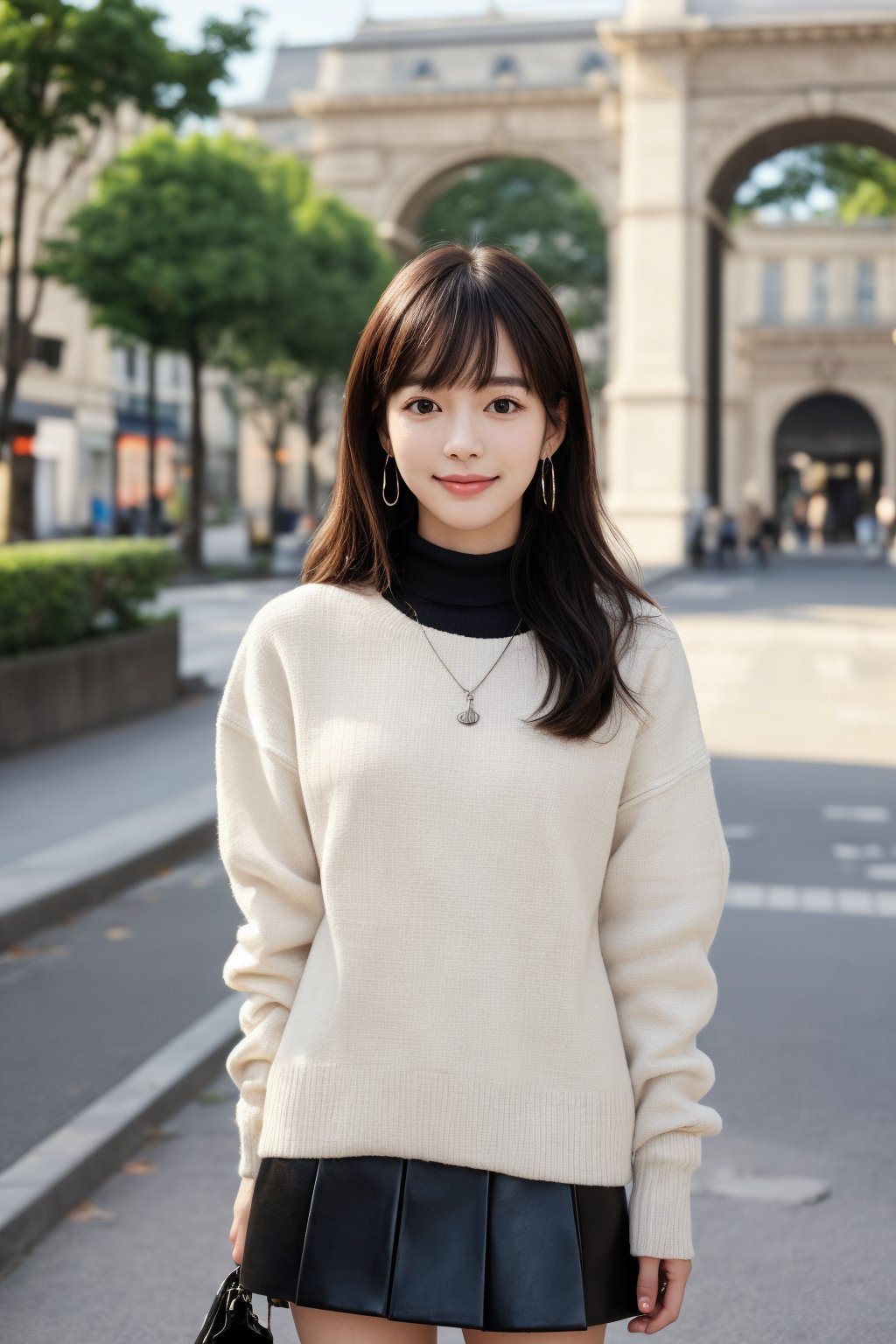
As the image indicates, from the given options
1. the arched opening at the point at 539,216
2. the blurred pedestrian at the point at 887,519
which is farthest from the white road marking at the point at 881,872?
the arched opening at the point at 539,216

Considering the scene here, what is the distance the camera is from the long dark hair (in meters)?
2.38

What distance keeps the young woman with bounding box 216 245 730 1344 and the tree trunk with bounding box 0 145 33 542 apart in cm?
1764

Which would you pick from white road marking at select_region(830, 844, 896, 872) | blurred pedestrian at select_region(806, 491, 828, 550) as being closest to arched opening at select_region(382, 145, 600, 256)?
blurred pedestrian at select_region(806, 491, 828, 550)

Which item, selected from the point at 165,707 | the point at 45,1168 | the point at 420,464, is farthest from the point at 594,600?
the point at 165,707

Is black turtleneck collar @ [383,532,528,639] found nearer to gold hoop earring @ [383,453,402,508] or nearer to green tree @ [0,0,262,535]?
gold hoop earring @ [383,453,402,508]

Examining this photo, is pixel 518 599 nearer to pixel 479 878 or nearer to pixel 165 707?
pixel 479 878

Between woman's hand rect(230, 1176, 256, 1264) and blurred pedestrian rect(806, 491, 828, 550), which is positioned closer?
woman's hand rect(230, 1176, 256, 1264)

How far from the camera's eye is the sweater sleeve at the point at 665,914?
2.37 metres

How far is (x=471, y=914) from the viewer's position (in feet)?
7.63

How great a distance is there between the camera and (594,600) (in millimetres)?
2467

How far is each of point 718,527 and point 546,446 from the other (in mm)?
39200

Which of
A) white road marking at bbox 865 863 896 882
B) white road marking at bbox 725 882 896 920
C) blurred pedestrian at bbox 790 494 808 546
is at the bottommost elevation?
white road marking at bbox 725 882 896 920

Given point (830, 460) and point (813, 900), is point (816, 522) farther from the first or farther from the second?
point (813, 900)

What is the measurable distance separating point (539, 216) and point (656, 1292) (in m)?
62.0
